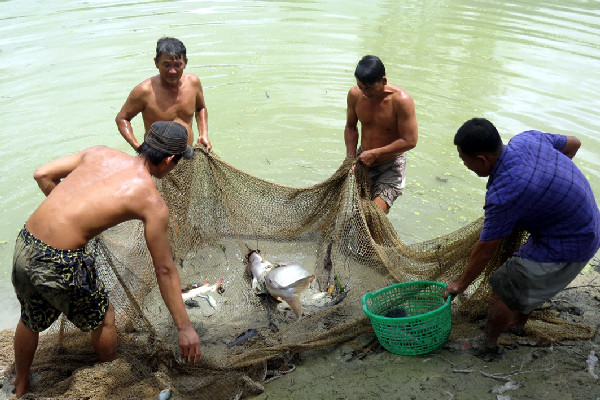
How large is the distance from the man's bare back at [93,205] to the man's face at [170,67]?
1864 mm

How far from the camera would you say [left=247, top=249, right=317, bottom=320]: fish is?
3.73 meters

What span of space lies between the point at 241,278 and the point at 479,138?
248cm

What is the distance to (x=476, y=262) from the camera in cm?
302

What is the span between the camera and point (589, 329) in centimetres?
342

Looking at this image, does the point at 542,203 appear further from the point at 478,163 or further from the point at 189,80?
the point at 189,80

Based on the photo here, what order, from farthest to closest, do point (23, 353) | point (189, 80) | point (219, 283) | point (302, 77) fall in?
point (302, 77) < point (189, 80) < point (219, 283) < point (23, 353)

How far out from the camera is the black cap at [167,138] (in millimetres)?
2920

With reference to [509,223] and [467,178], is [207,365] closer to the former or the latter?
[509,223]

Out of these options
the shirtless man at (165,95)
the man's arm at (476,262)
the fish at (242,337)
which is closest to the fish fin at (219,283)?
the fish at (242,337)

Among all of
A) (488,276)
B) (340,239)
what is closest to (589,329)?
(488,276)

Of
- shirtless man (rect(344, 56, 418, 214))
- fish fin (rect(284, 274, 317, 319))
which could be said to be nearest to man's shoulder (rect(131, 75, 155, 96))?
shirtless man (rect(344, 56, 418, 214))

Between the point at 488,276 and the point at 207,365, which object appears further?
the point at 488,276

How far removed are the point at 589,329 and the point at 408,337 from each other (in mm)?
1264

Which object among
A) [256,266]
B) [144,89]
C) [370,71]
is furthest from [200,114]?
[370,71]
